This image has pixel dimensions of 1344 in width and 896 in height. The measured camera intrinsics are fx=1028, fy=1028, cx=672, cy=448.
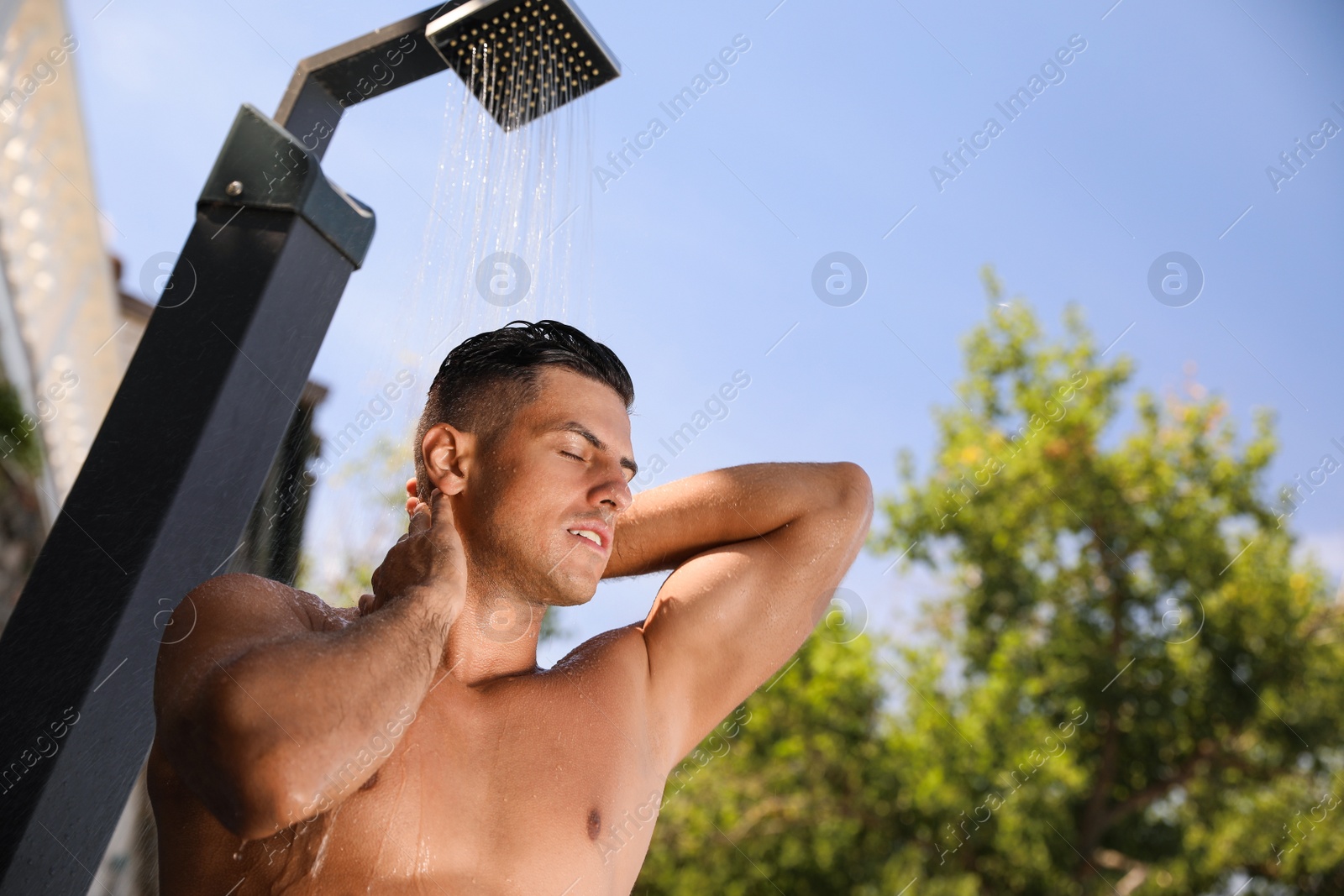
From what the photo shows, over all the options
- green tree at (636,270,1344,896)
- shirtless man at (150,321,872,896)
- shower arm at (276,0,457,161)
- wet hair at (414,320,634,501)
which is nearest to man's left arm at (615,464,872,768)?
shirtless man at (150,321,872,896)

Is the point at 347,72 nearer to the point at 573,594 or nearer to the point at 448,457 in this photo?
the point at 448,457

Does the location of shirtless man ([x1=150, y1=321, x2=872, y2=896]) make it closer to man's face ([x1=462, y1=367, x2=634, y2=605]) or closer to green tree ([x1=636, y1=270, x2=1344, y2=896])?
man's face ([x1=462, y1=367, x2=634, y2=605])

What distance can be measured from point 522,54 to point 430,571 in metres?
1.08

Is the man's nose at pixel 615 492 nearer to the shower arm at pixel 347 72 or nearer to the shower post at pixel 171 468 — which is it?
the shower post at pixel 171 468

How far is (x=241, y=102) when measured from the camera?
1819 mm

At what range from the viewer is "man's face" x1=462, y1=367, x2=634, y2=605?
171cm

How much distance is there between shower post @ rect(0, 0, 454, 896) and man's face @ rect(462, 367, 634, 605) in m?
Result: 0.39

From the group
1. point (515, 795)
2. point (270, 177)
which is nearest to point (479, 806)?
point (515, 795)

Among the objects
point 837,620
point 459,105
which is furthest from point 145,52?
point 837,620

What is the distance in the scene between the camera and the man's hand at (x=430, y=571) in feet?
4.56

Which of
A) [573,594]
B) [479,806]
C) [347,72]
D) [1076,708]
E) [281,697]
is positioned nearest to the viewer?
[281,697]

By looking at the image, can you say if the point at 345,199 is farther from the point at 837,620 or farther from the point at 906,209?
the point at 837,620

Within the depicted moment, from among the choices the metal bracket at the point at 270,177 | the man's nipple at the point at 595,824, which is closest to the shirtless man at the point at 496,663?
the man's nipple at the point at 595,824

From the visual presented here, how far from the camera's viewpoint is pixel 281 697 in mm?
1156
